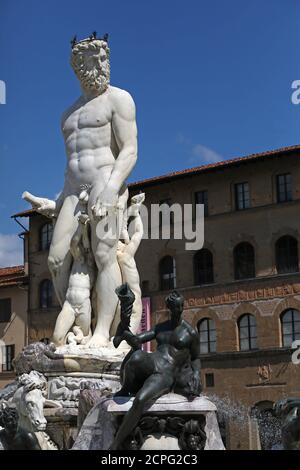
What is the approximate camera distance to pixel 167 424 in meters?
7.18

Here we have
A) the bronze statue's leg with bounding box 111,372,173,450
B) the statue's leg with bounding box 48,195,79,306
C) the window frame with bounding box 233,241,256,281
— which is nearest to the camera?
the bronze statue's leg with bounding box 111,372,173,450

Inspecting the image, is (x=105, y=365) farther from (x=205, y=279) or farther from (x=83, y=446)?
(x=205, y=279)

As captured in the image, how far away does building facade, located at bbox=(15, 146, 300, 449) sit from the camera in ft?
132

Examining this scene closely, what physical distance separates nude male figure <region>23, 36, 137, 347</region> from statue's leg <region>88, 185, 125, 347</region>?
1 cm

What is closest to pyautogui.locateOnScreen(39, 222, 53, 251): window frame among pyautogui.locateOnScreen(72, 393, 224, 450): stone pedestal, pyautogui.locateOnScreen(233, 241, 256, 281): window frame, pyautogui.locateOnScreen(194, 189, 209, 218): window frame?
pyautogui.locateOnScreen(194, 189, 209, 218): window frame

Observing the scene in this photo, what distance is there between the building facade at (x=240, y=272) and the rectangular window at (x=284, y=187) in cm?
5

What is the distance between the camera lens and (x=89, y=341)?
38.0ft

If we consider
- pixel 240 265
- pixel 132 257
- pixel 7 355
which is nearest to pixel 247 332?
pixel 240 265

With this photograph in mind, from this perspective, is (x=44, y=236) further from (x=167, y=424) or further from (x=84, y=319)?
(x=167, y=424)

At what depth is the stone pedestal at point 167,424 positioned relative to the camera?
7.13 m

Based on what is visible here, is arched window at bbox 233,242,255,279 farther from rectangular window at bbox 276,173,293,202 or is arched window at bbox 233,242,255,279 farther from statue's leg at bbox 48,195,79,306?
statue's leg at bbox 48,195,79,306

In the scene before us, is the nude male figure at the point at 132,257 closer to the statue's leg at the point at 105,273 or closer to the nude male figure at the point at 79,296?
the statue's leg at the point at 105,273

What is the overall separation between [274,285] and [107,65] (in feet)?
96.9
